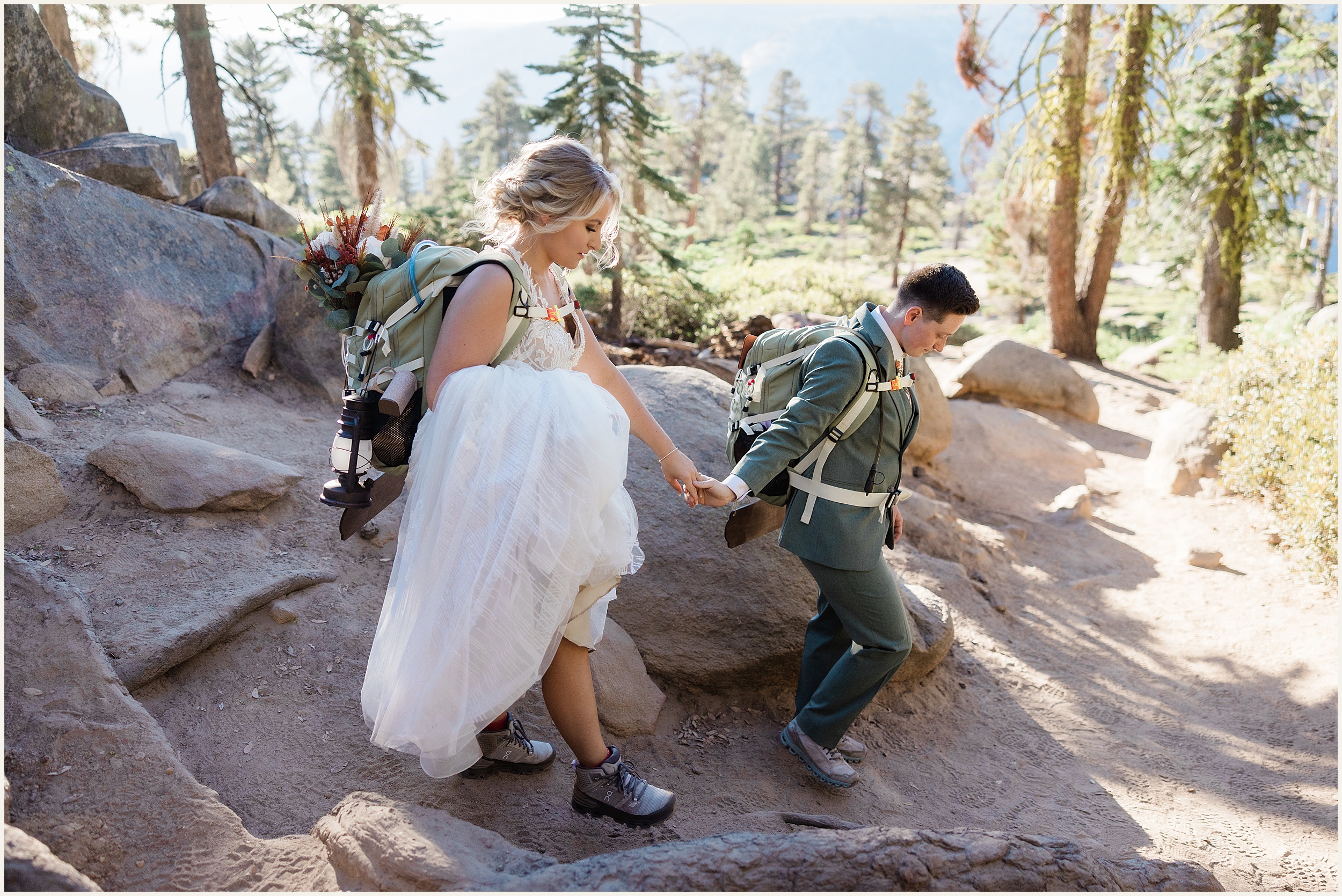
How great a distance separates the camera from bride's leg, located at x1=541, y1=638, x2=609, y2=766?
251 cm

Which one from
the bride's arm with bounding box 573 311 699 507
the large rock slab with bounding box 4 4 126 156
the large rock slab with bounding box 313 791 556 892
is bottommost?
the large rock slab with bounding box 313 791 556 892

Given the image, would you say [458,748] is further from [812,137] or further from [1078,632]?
[812,137]

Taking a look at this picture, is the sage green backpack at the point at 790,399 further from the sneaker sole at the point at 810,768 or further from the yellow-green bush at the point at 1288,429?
the yellow-green bush at the point at 1288,429

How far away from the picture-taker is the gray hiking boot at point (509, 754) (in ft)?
9.23

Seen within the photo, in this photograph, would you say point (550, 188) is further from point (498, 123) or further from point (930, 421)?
point (498, 123)

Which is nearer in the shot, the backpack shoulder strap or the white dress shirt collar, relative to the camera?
the backpack shoulder strap

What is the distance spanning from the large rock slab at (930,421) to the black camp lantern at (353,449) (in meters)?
5.85

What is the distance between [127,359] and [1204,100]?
1435 cm

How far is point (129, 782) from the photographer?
94.8 inches

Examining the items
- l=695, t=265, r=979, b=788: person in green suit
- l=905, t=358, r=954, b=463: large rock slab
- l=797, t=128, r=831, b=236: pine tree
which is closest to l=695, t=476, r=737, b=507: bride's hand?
l=695, t=265, r=979, b=788: person in green suit

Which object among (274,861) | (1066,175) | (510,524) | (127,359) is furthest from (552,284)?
(1066,175)

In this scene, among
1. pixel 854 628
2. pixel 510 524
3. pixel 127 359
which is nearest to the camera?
pixel 510 524

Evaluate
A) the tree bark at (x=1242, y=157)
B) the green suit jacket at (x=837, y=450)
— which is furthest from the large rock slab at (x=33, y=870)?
the tree bark at (x=1242, y=157)

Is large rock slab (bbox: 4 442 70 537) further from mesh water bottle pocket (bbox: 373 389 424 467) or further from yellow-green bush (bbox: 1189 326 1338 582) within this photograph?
yellow-green bush (bbox: 1189 326 1338 582)
